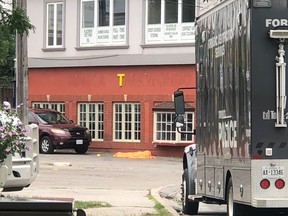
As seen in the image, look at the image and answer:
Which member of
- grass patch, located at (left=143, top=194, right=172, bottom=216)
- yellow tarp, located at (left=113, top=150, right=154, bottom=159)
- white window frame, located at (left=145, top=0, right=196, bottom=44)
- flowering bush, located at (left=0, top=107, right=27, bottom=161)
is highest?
white window frame, located at (left=145, top=0, right=196, bottom=44)

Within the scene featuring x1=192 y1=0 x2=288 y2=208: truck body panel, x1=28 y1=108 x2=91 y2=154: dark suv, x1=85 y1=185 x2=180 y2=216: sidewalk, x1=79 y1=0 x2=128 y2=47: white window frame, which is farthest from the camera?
x1=79 y1=0 x2=128 y2=47: white window frame

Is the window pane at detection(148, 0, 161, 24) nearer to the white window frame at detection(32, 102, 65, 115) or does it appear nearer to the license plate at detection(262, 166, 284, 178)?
the white window frame at detection(32, 102, 65, 115)

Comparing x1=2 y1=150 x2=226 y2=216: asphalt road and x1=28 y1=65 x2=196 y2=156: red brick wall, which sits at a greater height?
x1=28 y1=65 x2=196 y2=156: red brick wall

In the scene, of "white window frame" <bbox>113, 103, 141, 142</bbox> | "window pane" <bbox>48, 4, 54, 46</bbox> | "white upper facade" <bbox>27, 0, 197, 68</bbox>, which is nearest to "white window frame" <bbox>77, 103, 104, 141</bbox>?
"white window frame" <bbox>113, 103, 141, 142</bbox>

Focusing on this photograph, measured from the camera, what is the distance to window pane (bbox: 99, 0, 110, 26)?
3184 cm

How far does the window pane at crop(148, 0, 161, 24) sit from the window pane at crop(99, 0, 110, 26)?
2.18 metres

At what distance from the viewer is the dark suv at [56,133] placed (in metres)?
28.3

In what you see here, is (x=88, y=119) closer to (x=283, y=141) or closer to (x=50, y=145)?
(x=50, y=145)

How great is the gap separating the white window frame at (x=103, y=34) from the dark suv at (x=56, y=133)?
438 cm

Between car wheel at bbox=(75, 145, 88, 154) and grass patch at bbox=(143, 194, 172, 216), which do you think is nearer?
grass patch at bbox=(143, 194, 172, 216)

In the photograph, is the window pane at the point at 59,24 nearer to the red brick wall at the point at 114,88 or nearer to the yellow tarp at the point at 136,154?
the red brick wall at the point at 114,88

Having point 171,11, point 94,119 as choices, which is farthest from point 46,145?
point 171,11

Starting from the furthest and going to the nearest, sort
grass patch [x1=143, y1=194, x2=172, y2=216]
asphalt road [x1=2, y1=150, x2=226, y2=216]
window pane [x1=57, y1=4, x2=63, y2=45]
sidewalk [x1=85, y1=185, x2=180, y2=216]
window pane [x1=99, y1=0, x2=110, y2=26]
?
1. window pane [x1=57, y1=4, x2=63, y2=45]
2. window pane [x1=99, y1=0, x2=110, y2=26]
3. asphalt road [x1=2, y1=150, x2=226, y2=216]
4. sidewalk [x1=85, y1=185, x2=180, y2=216]
5. grass patch [x1=143, y1=194, x2=172, y2=216]

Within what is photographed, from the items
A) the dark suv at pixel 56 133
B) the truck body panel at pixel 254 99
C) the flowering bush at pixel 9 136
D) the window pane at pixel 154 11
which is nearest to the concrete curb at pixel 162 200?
the truck body panel at pixel 254 99
